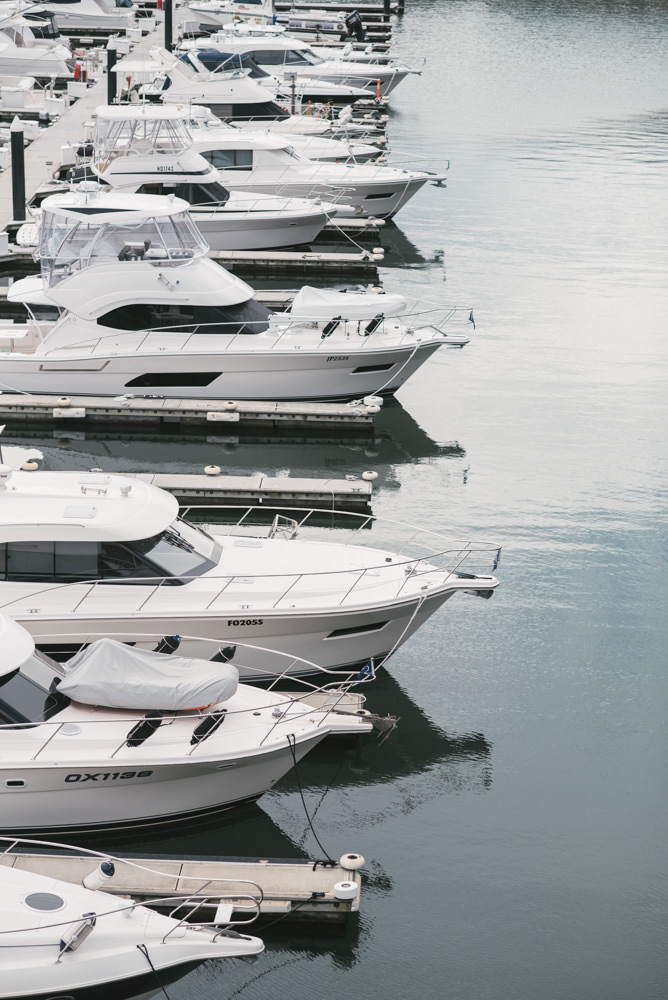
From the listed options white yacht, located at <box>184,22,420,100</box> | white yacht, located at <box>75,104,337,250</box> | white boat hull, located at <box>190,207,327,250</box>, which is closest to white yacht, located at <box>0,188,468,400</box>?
white yacht, located at <box>75,104,337,250</box>

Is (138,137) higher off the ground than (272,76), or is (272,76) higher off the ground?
(272,76)

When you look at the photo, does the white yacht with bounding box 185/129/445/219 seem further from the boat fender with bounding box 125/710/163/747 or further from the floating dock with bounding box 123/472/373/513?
the boat fender with bounding box 125/710/163/747

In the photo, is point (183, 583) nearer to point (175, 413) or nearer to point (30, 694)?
point (30, 694)

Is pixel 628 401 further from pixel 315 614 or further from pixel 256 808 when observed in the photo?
pixel 256 808

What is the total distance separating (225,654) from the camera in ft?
43.8

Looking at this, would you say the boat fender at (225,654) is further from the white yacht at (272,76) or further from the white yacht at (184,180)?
the white yacht at (272,76)

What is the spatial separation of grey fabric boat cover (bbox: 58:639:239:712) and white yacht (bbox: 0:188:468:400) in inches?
397

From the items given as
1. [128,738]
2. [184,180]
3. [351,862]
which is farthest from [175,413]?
[351,862]

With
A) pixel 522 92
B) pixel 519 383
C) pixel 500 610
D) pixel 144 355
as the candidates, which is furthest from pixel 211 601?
pixel 522 92

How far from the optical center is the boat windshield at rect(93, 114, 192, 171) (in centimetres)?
2783

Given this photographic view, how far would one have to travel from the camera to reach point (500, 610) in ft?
53.9

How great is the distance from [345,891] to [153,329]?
41.5 feet

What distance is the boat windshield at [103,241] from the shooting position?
21.0 m

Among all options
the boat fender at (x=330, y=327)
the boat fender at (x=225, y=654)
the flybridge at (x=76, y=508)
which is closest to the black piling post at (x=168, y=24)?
the boat fender at (x=330, y=327)
